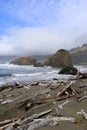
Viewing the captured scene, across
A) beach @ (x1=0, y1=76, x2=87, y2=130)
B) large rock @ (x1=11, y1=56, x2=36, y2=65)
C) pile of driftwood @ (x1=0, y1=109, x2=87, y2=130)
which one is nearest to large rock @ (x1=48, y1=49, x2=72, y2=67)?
large rock @ (x1=11, y1=56, x2=36, y2=65)

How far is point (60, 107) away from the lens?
8523 millimetres

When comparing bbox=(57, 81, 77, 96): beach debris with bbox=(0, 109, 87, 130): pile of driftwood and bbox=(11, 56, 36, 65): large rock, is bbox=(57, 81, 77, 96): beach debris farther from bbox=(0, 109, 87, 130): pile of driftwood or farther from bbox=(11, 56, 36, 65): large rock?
bbox=(11, 56, 36, 65): large rock

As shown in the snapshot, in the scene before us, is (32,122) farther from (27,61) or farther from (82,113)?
(27,61)

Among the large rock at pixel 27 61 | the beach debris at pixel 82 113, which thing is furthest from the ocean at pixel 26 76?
the large rock at pixel 27 61

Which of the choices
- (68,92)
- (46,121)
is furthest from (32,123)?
(68,92)

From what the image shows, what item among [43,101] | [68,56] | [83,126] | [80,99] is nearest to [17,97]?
[43,101]

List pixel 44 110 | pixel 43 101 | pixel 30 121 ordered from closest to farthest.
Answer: pixel 30 121 < pixel 44 110 < pixel 43 101

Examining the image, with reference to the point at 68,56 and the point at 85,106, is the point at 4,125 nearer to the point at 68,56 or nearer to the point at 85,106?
the point at 85,106

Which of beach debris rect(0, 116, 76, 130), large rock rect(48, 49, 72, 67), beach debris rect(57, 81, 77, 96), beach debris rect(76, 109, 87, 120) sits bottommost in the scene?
beach debris rect(0, 116, 76, 130)

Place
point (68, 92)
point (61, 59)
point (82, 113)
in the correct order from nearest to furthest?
point (82, 113) < point (68, 92) < point (61, 59)

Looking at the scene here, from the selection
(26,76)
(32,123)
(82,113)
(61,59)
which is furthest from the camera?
(61,59)

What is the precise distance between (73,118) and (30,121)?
1.11 m

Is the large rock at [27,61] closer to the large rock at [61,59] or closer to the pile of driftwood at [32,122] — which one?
the large rock at [61,59]

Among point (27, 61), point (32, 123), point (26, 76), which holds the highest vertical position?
point (27, 61)
